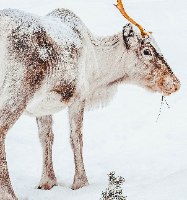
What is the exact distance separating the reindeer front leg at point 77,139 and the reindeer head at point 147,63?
818 mm

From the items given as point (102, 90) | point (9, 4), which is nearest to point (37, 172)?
point (102, 90)

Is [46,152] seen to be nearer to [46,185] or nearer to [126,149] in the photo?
[46,185]

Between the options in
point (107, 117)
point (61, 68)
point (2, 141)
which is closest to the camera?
point (2, 141)

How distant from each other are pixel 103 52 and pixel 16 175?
5.81 ft

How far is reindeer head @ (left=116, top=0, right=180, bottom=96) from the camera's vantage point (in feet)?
24.5

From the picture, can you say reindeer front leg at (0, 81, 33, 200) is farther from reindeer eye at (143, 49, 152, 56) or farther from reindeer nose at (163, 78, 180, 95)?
reindeer nose at (163, 78, 180, 95)

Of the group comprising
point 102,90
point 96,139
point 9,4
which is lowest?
point 9,4

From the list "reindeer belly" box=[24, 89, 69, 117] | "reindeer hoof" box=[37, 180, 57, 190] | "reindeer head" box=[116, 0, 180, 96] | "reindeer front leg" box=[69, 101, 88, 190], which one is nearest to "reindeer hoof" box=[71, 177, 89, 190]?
"reindeer front leg" box=[69, 101, 88, 190]

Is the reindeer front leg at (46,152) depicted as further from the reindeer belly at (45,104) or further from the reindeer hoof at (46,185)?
the reindeer belly at (45,104)

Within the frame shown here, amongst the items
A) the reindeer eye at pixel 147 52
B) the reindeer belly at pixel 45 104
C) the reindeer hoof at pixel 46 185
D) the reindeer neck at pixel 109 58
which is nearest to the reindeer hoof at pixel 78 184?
the reindeer hoof at pixel 46 185

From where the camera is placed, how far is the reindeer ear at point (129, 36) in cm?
745

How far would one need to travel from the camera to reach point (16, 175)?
772 centimetres

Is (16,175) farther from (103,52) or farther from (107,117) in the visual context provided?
(107,117)

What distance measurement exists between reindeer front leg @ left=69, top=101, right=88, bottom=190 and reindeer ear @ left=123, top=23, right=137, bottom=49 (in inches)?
34.6
